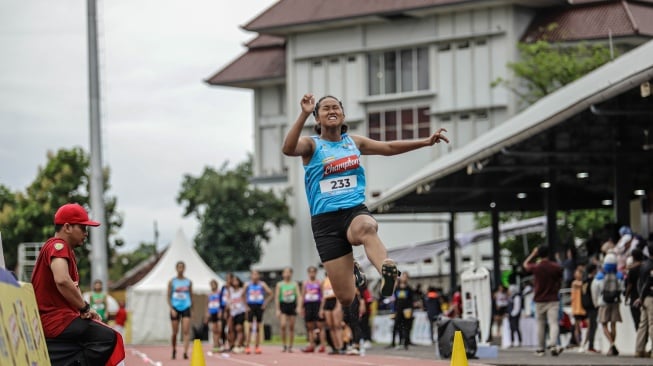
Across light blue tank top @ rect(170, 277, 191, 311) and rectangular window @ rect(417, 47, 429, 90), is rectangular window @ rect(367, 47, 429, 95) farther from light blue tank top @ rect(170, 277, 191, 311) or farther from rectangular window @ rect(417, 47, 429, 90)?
light blue tank top @ rect(170, 277, 191, 311)

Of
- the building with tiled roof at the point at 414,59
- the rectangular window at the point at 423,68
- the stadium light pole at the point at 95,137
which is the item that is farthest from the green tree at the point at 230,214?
the stadium light pole at the point at 95,137

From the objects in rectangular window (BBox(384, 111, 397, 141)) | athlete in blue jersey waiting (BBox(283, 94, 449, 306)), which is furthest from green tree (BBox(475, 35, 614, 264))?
athlete in blue jersey waiting (BBox(283, 94, 449, 306))

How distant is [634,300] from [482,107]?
46.9 m

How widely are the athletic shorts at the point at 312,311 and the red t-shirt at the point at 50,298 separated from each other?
2067cm

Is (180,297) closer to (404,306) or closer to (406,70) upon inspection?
(404,306)

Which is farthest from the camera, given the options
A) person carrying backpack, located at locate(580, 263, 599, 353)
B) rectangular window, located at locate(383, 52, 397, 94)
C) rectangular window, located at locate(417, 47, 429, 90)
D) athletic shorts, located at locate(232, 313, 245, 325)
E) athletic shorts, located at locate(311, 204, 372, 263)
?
rectangular window, located at locate(383, 52, 397, 94)

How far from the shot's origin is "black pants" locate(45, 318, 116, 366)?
11328mm

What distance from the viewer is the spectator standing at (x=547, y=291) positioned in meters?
27.2

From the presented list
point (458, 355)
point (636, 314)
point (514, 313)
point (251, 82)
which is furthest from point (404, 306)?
point (251, 82)

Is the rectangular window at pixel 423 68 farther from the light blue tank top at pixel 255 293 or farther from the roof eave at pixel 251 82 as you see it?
the light blue tank top at pixel 255 293

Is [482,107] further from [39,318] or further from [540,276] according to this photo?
[39,318]

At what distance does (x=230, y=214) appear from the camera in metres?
76.1

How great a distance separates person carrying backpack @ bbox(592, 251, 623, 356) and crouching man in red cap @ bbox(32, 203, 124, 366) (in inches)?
660

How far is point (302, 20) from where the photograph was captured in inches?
3004
